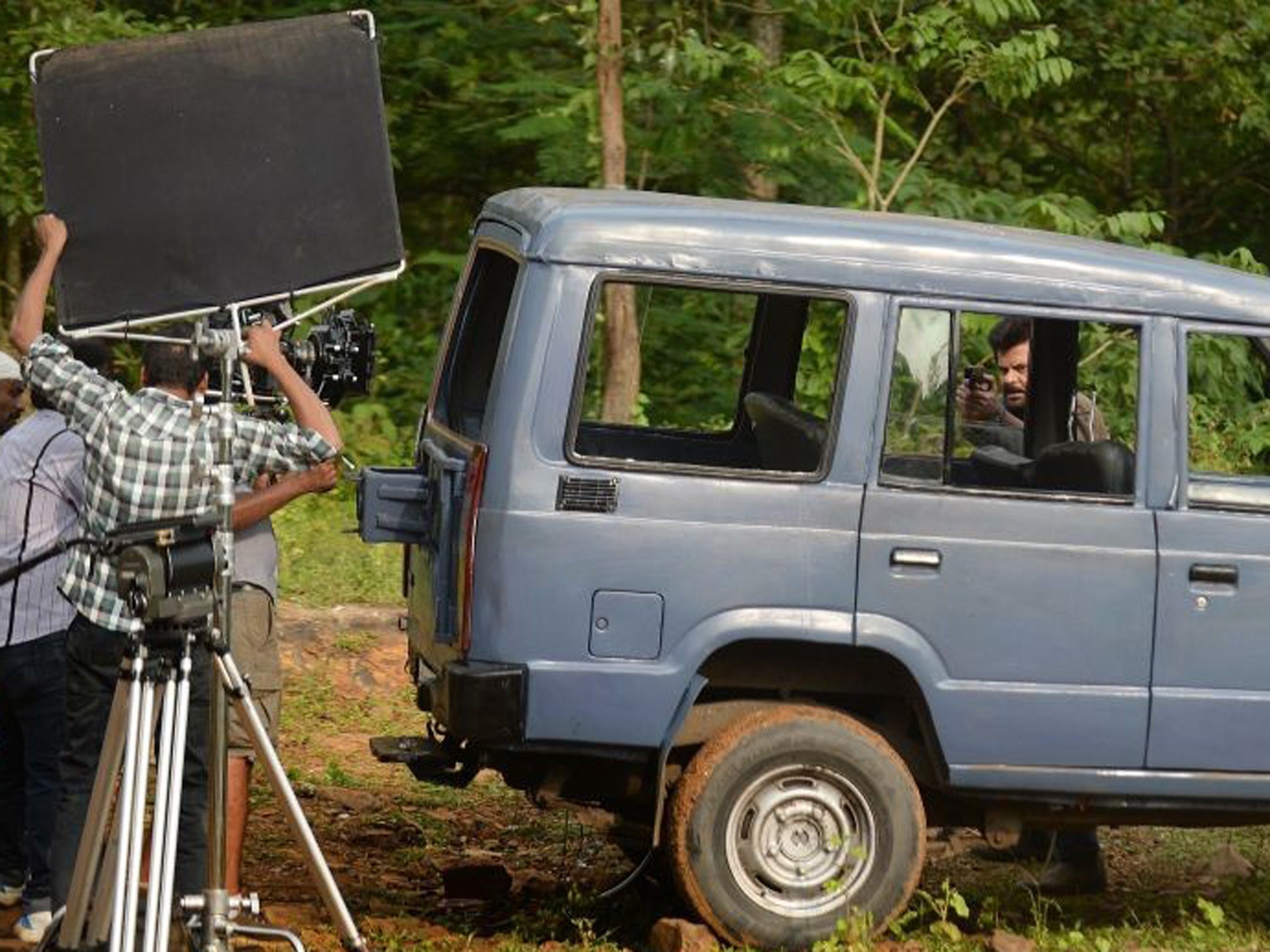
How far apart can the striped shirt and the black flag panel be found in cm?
72

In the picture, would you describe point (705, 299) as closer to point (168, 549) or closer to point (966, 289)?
point (966, 289)

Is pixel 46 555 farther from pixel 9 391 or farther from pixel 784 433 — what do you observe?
pixel 784 433

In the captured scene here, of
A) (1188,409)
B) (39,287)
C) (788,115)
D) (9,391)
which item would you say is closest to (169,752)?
(39,287)

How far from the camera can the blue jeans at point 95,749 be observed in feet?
20.6

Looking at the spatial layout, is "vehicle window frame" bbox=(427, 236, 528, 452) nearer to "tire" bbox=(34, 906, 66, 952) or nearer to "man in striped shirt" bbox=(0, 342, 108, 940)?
"man in striped shirt" bbox=(0, 342, 108, 940)

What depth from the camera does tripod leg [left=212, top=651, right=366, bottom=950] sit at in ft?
17.9

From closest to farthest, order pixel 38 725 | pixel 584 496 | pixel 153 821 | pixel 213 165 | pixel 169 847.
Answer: pixel 169 847 → pixel 153 821 → pixel 213 165 → pixel 584 496 → pixel 38 725

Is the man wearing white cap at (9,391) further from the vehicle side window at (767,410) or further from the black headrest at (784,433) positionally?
the black headrest at (784,433)

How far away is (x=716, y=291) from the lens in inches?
267

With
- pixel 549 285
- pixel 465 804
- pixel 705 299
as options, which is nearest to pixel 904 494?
pixel 549 285

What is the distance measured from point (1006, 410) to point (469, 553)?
5.99 feet

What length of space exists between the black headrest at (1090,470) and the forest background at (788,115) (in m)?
5.20

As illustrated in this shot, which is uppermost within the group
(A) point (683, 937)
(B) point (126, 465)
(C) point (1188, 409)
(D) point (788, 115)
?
(D) point (788, 115)

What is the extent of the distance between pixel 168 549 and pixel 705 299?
776 cm
